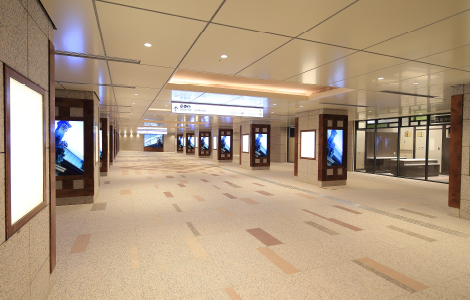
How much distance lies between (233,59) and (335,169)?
8244 mm

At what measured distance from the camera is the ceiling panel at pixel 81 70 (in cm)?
489

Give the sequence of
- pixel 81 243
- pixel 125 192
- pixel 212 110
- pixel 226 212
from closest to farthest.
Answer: pixel 81 243, pixel 226 212, pixel 125 192, pixel 212 110

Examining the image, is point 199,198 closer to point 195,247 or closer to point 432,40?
point 195,247

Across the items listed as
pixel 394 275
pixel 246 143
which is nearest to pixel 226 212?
pixel 394 275

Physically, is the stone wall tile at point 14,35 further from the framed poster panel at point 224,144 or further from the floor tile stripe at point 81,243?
the framed poster panel at point 224,144

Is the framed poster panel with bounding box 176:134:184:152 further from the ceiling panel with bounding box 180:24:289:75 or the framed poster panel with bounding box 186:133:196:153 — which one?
the ceiling panel with bounding box 180:24:289:75

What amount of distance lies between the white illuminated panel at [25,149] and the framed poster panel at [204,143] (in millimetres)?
25801

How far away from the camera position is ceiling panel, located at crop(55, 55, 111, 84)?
489 cm

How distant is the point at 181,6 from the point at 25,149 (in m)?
2.22

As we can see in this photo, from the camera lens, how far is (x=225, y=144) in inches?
948

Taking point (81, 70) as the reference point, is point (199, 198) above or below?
below

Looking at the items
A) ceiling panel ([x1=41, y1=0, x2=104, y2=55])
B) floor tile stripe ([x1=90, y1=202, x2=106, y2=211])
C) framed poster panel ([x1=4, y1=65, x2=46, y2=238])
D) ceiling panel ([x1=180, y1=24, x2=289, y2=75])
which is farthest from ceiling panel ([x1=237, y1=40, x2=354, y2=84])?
floor tile stripe ([x1=90, y1=202, x2=106, y2=211])

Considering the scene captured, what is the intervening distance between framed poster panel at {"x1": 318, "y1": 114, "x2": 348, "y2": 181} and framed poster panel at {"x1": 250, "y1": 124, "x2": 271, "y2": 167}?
6.71 m

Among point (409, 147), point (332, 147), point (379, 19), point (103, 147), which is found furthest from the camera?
point (409, 147)
